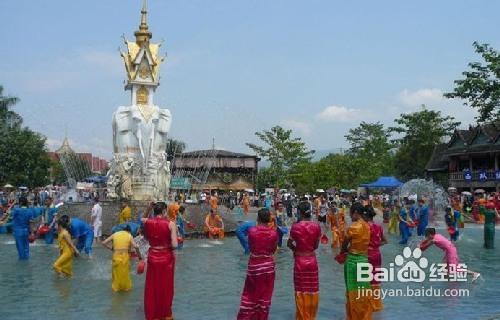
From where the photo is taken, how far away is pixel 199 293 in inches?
413

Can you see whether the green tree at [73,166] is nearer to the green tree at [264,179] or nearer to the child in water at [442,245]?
the green tree at [264,179]

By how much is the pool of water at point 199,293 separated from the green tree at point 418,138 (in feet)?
138

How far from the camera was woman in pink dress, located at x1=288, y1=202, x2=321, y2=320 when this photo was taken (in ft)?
24.9

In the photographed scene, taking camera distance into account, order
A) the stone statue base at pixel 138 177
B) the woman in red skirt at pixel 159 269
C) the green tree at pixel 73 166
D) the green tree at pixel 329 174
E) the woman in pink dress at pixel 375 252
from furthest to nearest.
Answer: the green tree at pixel 329 174
the green tree at pixel 73 166
the stone statue base at pixel 138 177
the woman in pink dress at pixel 375 252
the woman in red skirt at pixel 159 269

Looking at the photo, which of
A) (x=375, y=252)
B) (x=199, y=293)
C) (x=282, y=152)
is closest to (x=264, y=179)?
(x=282, y=152)

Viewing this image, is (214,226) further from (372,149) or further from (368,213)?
(372,149)

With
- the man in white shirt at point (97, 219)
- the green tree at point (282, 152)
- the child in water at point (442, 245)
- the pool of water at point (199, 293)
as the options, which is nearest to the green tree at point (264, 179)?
the green tree at point (282, 152)

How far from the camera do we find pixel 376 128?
266ft

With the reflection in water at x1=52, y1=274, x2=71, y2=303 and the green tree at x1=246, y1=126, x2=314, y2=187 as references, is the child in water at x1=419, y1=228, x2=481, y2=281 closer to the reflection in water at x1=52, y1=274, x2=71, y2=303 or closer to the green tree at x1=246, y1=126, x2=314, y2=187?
the reflection in water at x1=52, y1=274, x2=71, y2=303

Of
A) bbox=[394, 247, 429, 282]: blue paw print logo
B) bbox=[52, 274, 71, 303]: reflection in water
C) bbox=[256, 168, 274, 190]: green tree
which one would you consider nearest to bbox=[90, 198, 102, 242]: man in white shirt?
bbox=[52, 274, 71, 303]: reflection in water

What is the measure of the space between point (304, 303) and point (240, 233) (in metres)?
8.24

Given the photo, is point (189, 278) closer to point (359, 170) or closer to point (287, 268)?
point (287, 268)

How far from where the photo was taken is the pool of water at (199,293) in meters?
8.82

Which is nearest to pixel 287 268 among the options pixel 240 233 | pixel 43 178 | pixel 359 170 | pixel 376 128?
pixel 240 233
